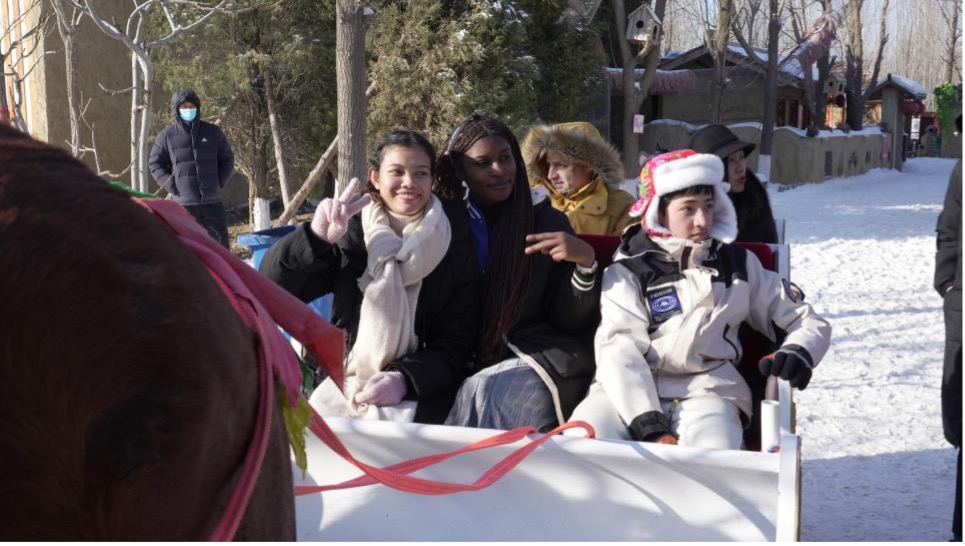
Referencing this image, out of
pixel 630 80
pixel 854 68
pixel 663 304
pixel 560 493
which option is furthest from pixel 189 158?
pixel 854 68

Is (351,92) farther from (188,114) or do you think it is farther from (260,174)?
(260,174)

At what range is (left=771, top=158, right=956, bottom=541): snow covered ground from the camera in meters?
4.03

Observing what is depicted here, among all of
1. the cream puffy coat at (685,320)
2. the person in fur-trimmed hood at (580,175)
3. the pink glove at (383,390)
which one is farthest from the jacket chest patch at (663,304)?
the person in fur-trimmed hood at (580,175)

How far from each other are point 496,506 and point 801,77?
30678 millimetres

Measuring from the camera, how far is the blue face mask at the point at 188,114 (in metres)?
8.49

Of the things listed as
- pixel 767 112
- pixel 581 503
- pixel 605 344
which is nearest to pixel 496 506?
pixel 581 503

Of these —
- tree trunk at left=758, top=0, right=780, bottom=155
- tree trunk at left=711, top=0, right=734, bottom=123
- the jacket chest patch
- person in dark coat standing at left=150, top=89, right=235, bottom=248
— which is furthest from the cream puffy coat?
tree trunk at left=758, top=0, right=780, bottom=155

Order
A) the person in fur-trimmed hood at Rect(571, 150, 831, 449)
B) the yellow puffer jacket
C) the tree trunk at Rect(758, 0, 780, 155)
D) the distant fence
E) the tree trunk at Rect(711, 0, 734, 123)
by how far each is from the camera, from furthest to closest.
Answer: the distant fence, the tree trunk at Rect(758, 0, 780, 155), the tree trunk at Rect(711, 0, 734, 123), the yellow puffer jacket, the person in fur-trimmed hood at Rect(571, 150, 831, 449)

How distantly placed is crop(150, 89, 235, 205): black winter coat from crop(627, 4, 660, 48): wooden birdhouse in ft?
40.1

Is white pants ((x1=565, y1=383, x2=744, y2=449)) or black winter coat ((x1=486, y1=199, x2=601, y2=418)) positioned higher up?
black winter coat ((x1=486, y1=199, x2=601, y2=418))

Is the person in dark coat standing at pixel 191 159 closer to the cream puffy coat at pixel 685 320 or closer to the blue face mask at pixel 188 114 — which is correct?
the blue face mask at pixel 188 114

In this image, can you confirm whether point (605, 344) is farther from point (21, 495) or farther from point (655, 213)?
point (21, 495)

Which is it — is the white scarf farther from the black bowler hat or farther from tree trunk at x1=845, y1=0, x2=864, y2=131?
tree trunk at x1=845, y1=0, x2=864, y2=131

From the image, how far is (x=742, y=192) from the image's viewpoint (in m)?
4.53
